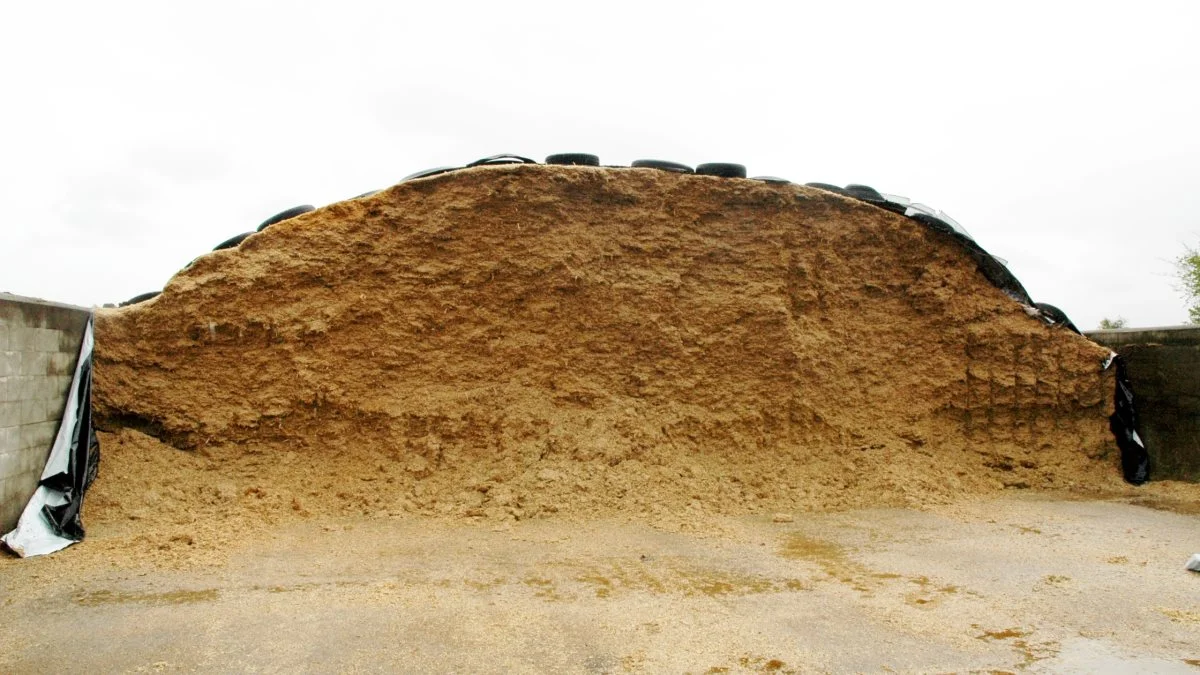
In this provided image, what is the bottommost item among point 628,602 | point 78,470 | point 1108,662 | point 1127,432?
point 628,602

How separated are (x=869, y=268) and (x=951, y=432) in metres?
2.01

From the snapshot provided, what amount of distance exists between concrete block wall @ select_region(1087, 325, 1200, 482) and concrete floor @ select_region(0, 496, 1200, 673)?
2543 millimetres

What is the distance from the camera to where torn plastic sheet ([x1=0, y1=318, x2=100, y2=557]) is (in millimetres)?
5375

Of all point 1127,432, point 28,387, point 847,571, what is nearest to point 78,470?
point 28,387

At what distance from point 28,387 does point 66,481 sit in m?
0.80

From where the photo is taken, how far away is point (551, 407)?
736cm

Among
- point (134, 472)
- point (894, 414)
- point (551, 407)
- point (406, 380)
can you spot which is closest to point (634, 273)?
point (551, 407)

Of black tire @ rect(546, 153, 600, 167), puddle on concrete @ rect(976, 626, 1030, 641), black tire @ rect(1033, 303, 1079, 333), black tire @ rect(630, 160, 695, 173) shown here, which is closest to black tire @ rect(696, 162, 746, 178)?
black tire @ rect(630, 160, 695, 173)

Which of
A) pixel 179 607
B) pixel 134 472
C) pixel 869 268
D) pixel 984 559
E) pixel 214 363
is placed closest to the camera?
pixel 179 607

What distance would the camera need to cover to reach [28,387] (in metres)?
5.64

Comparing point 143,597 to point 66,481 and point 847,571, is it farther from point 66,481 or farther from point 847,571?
point 847,571

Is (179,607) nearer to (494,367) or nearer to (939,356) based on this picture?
(494,367)

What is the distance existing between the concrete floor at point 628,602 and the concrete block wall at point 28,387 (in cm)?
70

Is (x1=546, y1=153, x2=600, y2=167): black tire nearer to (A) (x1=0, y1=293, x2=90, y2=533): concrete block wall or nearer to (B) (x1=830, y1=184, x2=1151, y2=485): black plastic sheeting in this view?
(B) (x1=830, y1=184, x2=1151, y2=485): black plastic sheeting
